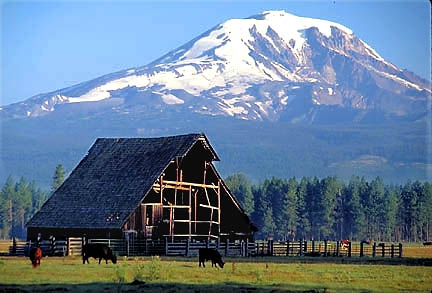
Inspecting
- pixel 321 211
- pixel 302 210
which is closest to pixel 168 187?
pixel 302 210

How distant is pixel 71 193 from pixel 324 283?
33.8 metres

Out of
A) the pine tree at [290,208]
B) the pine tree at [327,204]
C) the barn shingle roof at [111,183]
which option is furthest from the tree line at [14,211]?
the barn shingle roof at [111,183]

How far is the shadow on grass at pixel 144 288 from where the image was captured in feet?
107

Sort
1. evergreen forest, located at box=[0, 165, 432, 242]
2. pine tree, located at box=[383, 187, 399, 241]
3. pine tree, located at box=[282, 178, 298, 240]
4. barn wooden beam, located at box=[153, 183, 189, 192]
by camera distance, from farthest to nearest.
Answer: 1. pine tree, located at box=[383, 187, 399, 241]
2. evergreen forest, located at box=[0, 165, 432, 242]
3. pine tree, located at box=[282, 178, 298, 240]
4. barn wooden beam, located at box=[153, 183, 189, 192]

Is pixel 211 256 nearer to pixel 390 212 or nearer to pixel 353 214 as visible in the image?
pixel 353 214

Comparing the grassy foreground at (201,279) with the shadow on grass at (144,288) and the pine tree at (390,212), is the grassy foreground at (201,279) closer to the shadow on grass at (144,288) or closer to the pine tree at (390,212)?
the shadow on grass at (144,288)

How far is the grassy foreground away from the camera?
3388 centimetres

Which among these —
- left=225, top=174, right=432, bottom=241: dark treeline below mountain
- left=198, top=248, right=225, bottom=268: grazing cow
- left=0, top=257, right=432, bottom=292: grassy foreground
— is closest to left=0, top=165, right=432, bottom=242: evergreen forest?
left=225, top=174, right=432, bottom=241: dark treeline below mountain

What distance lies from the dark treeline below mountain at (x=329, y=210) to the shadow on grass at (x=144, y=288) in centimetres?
12134

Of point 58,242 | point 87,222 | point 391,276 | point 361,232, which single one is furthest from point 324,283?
point 361,232

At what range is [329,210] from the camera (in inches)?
6368

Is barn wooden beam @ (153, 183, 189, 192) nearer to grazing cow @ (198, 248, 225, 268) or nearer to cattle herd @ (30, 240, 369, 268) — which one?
cattle herd @ (30, 240, 369, 268)

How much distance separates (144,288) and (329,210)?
13036 cm

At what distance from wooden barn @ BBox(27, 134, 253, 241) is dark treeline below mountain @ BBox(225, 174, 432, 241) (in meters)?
84.0
